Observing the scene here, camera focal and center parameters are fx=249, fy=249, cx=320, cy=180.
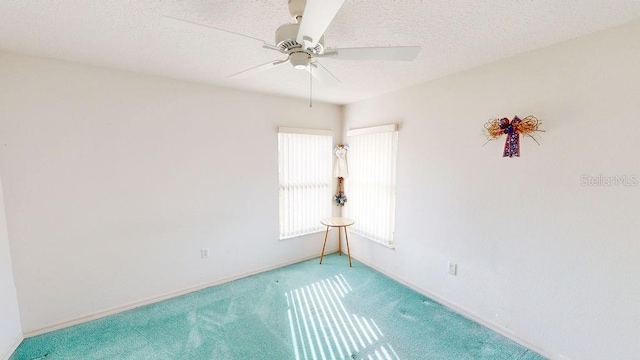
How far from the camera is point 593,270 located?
1.70 meters

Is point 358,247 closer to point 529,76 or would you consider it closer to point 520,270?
point 520,270

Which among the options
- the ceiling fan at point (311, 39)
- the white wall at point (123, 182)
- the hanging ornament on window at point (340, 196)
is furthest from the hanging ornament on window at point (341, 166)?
the ceiling fan at point (311, 39)

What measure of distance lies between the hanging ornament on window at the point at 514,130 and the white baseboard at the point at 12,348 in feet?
13.7

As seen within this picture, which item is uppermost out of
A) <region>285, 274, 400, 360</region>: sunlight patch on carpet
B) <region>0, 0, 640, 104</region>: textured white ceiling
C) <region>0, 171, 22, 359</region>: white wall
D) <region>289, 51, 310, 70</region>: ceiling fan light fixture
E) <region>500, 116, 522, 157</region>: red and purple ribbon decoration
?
<region>0, 0, 640, 104</region>: textured white ceiling

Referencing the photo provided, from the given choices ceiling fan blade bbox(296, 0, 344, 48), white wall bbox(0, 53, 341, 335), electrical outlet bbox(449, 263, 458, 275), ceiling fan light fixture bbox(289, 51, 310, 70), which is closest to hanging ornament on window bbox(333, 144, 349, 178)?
white wall bbox(0, 53, 341, 335)

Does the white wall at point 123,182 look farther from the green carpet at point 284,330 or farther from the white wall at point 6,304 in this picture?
the green carpet at point 284,330

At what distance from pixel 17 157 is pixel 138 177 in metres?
0.81

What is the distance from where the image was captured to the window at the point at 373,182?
3.17 metres

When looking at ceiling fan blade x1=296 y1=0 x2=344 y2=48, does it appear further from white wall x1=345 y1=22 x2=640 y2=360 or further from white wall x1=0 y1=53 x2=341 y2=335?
white wall x1=0 y1=53 x2=341 y2=335

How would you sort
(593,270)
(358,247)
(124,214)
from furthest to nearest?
(358,247) → (124,214) → (593,270)

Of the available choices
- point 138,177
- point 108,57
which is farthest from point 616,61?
point 138,177

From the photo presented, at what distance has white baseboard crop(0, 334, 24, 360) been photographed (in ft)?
6.09

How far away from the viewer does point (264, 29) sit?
1.60 m

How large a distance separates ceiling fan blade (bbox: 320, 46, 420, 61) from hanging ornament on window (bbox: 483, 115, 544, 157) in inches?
46.9
